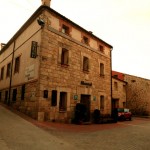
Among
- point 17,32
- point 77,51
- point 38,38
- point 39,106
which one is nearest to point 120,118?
point 77,51

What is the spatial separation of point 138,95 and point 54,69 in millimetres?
18509

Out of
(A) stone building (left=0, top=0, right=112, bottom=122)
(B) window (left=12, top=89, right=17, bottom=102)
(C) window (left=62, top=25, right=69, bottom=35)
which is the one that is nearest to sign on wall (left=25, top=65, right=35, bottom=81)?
(A) stone building (left=0, top=0, right=112, bottom=122)

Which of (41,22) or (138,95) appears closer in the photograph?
(41,22)

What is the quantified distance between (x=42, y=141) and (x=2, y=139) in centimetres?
145

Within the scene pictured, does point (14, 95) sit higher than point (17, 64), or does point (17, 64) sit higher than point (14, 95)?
point (17, 64)

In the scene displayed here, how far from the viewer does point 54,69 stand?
41.2 feet

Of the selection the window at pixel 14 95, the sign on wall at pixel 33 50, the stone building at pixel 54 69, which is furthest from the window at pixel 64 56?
the window at pixel 14 95

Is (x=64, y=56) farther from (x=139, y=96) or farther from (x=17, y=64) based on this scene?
(x=139, y=96)

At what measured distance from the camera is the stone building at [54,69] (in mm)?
11883

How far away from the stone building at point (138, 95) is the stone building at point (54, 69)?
10.1 meters

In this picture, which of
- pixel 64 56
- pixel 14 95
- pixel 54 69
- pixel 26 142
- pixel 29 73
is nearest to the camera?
pixel 26 142

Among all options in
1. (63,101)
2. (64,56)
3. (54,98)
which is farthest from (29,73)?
(63,101)

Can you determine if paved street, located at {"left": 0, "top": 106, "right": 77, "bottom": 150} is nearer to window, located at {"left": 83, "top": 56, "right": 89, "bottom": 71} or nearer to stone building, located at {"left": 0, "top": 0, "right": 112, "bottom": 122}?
stone building, located at {"left": 0, "top": 0, "right": 112, "bottom": 122}

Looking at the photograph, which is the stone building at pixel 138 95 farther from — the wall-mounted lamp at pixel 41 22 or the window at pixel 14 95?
the wall-mounted lamp at pixel 41 22
